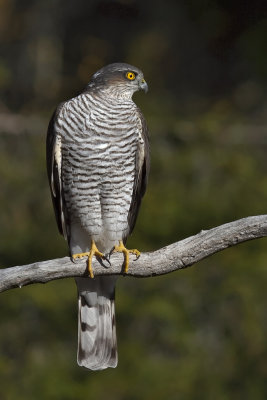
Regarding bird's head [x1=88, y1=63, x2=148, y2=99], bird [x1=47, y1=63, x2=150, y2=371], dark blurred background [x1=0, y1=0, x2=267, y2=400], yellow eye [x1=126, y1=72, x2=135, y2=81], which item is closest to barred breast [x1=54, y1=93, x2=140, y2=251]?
bird [x1=47, y1=63, x2=150, y2=371]

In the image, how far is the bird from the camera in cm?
611

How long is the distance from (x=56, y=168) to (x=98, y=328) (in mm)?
1110

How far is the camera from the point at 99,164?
611cm

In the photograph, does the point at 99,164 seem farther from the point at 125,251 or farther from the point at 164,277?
the point at 164,277

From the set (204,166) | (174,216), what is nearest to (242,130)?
(204,166)

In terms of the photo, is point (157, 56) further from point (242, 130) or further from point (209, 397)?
point (209, 397)

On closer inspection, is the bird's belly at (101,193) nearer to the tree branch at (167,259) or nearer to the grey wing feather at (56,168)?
the grey wing feather at (56,168)

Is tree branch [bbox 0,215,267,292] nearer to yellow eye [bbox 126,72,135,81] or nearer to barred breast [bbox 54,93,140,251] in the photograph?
barred breast [bbox 54,93,140,251]

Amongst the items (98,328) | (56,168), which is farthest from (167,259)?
(98,328)

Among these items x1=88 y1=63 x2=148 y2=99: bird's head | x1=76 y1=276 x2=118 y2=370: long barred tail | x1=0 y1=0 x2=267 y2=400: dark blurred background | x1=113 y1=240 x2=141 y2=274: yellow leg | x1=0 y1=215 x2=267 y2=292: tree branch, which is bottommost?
x1=0 y1=0 x2=267 y2=400: dark blurred background

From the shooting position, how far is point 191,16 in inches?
512

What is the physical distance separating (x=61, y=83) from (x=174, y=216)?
288 cm

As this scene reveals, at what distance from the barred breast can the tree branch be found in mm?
535

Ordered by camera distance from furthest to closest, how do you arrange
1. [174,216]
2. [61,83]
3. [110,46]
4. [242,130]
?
[110,46]
[61,83]
[242,130]
[174,216]
